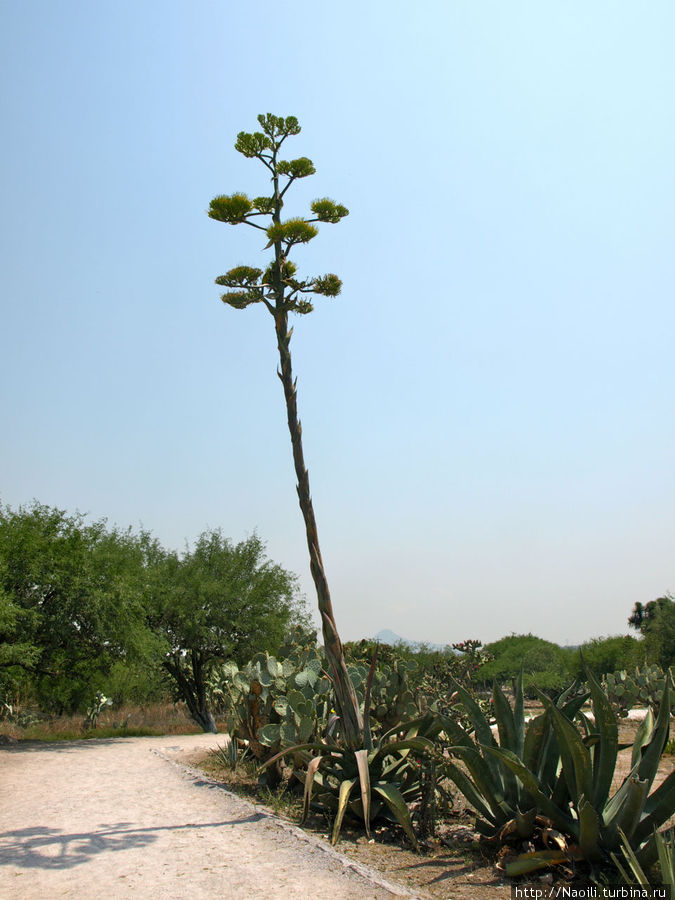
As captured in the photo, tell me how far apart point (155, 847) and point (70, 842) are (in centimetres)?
84

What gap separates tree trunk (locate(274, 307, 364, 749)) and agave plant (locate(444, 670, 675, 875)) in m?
1.18

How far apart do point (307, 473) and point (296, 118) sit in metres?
3.79

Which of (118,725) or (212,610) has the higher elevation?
(212,610)

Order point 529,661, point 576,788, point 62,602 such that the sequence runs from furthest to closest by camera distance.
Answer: point 529,661 → point 62,602 → point 576,788

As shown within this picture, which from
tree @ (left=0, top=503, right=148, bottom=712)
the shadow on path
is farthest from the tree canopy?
the shadow on path

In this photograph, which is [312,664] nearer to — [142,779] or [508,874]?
[142,779]

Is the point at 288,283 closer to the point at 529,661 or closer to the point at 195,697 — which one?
the point at 195,697

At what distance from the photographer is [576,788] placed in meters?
4.19

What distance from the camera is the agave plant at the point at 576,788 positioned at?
3830 millimetres

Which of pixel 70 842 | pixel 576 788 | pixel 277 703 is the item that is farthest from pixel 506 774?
pixel 70 842

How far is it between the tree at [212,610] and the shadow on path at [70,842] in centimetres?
1104

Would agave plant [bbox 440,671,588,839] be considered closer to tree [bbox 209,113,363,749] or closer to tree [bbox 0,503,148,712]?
tree [bbox 209,113,363,749]

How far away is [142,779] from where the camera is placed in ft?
27.3

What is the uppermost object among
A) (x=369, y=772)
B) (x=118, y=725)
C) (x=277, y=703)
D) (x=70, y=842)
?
(x=277, y=703)
